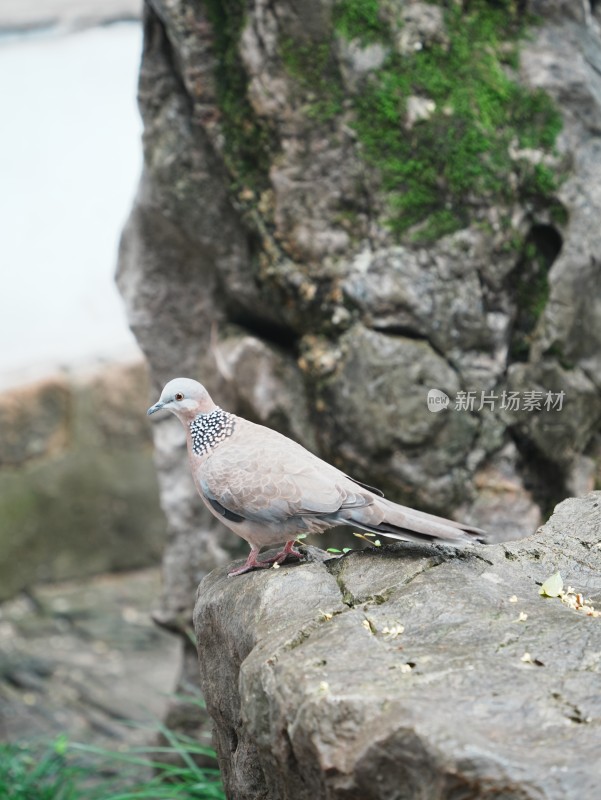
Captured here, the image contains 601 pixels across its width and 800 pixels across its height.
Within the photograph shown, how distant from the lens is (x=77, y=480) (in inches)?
263

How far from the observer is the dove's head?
2596 millimetres

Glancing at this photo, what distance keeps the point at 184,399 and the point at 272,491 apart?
0.39 m

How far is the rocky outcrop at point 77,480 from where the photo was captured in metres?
6.51

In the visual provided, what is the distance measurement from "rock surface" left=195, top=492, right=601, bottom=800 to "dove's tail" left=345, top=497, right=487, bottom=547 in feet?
0.29

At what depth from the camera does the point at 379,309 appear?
3854mm

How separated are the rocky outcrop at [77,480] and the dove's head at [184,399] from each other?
413cm

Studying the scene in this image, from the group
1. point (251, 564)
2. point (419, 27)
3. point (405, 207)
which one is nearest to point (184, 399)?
point (251, 564)

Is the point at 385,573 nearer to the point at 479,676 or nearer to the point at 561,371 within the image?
the point at 479,676

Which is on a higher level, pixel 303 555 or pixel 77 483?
pixel 303 555

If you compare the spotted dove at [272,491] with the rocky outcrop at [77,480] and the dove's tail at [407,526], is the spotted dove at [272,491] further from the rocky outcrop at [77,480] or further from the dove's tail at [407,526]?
the rocky outcrop at [77,480]

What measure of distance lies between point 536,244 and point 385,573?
2.18 metres

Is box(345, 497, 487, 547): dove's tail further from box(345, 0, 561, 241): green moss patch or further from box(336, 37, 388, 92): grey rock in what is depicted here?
box(336, 37, 388, 92): grey rock

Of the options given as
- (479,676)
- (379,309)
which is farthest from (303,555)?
(379,309)

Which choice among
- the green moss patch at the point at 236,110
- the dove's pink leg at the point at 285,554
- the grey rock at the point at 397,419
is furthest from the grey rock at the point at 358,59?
the dove's pink leg at the point at 285,554
